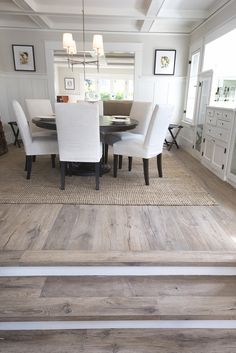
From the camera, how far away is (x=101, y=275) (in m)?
1.66

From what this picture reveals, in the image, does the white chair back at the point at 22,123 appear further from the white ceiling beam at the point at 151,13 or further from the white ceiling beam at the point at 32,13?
the white ceiling beam at the point at 151,13

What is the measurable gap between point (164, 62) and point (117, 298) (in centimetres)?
498

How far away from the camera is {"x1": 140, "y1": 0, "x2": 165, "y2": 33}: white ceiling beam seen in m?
3.39

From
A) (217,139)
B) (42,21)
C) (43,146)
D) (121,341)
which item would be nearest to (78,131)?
(43,146)

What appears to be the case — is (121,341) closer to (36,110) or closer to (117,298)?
(117,298)

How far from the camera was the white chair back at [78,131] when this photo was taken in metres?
2.38

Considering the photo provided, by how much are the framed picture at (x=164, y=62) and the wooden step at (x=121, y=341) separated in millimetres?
4962

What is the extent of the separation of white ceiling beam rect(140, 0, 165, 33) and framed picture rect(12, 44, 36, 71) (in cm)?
233

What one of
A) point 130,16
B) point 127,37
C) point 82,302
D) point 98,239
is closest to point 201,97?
point 130,16

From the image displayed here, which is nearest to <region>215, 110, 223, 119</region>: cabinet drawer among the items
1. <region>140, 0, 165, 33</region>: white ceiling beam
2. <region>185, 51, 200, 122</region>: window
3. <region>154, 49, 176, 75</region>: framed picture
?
<region>185, 51, 200, 122</region>: window

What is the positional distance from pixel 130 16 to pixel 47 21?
1.59 m

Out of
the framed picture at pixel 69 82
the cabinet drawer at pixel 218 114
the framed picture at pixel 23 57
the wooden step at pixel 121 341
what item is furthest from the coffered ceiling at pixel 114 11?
the framed picture at pixel 69 82

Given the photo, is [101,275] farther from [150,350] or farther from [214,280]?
[214,280]

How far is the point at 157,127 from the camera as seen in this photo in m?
2.75
